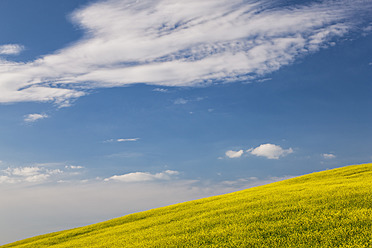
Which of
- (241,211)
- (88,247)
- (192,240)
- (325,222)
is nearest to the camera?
(325,222)

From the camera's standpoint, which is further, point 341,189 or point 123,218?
point 123,218

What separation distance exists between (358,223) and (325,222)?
4.43ft

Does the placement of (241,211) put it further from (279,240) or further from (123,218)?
(123,218)

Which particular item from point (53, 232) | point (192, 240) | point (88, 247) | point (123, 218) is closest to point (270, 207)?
point (192, 240)

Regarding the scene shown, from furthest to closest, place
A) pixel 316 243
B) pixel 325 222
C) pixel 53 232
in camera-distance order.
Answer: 1. pixel 53 232
2. pixel 325 222
3. pixel 316 243

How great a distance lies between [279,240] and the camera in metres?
13.4

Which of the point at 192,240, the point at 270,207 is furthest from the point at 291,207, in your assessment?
the point at 192,240

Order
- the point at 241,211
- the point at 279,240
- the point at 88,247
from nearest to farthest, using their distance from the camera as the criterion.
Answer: the point at 279,240 → the point at 241,211 → the point at 88,247

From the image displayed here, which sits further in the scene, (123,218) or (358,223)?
(123,218)

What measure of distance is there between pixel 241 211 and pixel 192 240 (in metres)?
5.07

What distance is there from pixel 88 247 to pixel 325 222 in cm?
1593

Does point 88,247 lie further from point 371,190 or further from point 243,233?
point 371,190

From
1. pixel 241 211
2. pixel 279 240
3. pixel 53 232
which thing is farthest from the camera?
pixel 53 232

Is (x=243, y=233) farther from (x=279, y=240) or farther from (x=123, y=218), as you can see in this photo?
(x=123, y=218)
